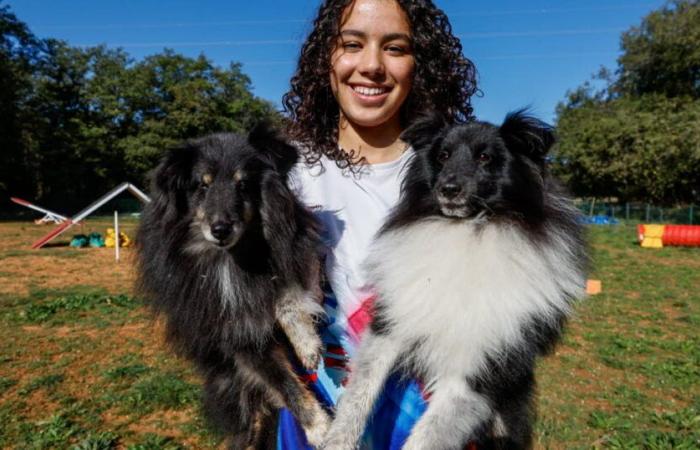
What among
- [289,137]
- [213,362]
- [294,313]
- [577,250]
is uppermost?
[289,137]

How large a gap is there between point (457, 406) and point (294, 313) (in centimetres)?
98

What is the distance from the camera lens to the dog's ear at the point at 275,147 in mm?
2748

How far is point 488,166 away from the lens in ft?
8.39

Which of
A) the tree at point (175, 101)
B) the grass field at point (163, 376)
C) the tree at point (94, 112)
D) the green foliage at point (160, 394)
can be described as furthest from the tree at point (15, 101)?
the green foliage at point (160, 394)

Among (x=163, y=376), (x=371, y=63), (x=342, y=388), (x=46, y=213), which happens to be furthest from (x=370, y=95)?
(x=46, y=213)

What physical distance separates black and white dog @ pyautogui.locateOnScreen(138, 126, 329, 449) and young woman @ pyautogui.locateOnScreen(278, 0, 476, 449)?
146 mm

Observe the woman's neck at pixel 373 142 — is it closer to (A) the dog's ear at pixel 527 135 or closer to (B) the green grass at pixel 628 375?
(A) the dog's ear at pixel 527 135

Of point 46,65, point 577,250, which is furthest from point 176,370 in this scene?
point 46,65

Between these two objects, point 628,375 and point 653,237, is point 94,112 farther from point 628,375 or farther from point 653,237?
point 628,375

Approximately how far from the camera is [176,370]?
624 centimetres

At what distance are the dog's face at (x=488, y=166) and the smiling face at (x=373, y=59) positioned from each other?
0.25 metres

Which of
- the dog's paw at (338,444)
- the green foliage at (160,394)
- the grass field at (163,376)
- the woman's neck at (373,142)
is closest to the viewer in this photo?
the dog's paw at (338,444)

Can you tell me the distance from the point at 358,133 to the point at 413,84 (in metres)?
0.42

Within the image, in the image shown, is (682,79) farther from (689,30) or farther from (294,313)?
(294,313)
